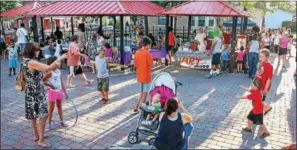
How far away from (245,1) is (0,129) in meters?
18.1

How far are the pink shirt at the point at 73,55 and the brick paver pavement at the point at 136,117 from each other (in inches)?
31.0

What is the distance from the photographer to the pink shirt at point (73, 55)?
9.00 m

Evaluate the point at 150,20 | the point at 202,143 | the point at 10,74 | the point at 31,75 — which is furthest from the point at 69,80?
the point at 150,20

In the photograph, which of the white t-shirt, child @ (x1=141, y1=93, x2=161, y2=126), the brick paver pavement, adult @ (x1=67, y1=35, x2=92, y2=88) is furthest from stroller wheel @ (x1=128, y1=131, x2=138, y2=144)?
the white t-shirt

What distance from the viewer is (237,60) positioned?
11961 millimetres

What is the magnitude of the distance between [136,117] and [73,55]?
3520mm

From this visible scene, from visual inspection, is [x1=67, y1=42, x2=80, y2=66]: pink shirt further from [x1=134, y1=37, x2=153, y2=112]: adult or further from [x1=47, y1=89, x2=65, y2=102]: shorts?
[x1=47, y1=89, x2=65, y2=102]: shorts

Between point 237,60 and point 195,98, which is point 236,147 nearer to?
point 195,98

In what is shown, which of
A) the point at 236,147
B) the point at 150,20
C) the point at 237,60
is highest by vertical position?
the point at 150,20

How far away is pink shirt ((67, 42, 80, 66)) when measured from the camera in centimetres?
900

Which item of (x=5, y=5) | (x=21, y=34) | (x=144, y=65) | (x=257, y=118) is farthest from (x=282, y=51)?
(x=5, y=5)

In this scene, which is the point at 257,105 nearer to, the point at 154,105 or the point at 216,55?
the point at 154,105

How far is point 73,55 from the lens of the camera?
9141mm

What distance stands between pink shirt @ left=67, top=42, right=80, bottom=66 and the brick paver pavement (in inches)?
31.0
